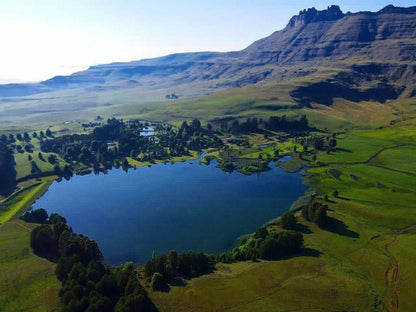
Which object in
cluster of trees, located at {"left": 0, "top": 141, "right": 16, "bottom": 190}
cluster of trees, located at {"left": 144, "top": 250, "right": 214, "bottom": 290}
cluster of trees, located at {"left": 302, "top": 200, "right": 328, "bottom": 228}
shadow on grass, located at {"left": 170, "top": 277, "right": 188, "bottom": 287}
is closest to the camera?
shadow on grass, located at {"left": 170, "top": 277, "right": 188, "bottom": 287}

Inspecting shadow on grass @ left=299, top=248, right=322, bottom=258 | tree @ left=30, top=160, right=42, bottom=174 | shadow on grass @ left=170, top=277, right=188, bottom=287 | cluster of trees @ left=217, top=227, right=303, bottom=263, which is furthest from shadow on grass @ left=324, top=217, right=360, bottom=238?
tree @ left=30, top=160, right=42, bottom=174

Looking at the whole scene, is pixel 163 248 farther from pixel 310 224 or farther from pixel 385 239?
pixel 385 239

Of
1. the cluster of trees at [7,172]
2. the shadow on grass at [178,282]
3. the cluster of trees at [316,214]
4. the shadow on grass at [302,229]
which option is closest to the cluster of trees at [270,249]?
the shadow on grass at [302,229]

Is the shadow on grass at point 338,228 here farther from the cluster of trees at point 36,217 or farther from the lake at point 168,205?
the cluster of trees at point 36,217

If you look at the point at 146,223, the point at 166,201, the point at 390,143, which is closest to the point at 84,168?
the point at 166,201

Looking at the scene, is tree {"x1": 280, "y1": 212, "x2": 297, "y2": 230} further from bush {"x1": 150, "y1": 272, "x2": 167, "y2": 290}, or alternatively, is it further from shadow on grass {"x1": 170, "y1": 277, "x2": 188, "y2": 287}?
bush {"x1": 150, "y1": 272, "x2": 167, "y2": 290}

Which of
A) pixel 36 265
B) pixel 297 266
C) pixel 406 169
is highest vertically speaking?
pixel 36 265

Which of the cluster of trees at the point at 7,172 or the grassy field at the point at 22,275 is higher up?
the cluster of trees at the point at 7,172
